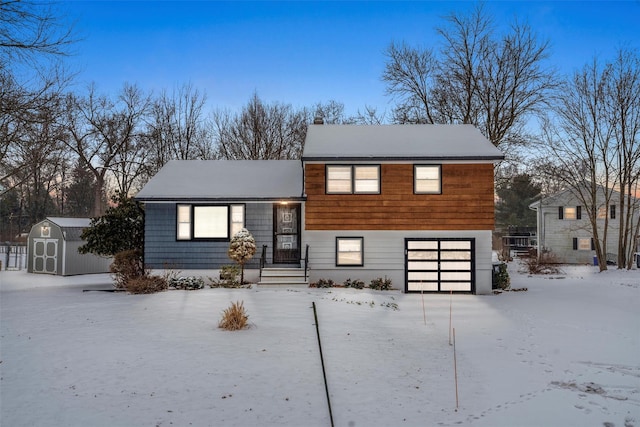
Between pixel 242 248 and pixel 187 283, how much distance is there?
7.24 feet

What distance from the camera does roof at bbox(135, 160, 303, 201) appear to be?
17.4m

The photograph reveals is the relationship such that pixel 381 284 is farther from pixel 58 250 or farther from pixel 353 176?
pixel 58 250

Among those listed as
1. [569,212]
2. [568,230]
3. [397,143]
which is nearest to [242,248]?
[397,143]

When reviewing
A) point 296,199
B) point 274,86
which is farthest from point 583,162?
point 274,86

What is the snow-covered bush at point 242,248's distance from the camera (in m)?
16.0

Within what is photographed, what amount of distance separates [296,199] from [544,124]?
16.2 meters

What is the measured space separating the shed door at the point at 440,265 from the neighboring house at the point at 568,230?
19407mm

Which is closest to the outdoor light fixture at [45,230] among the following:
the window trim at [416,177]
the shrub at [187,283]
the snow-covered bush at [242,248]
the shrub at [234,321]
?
the shrub at [187,283]

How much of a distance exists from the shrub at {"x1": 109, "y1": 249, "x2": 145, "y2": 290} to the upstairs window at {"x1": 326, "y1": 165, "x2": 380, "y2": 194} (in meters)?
7.42

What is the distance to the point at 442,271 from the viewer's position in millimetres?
17078

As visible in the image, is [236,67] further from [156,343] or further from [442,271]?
[156,343]

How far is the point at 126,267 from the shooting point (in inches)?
615

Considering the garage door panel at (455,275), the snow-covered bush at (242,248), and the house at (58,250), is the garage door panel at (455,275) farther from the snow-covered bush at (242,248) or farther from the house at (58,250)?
the house at (58,250)

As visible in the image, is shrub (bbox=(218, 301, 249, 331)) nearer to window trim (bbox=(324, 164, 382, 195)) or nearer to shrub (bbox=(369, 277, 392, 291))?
shrub (bbox=(369, 277, 392, 291))
